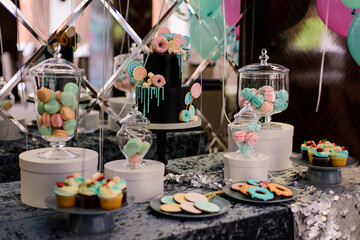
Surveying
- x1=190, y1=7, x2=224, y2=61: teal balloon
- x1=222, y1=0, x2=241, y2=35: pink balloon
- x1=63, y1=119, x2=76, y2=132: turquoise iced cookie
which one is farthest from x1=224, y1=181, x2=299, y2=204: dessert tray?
x1=222, y1=0, x2=241, y2=35: pink balloon

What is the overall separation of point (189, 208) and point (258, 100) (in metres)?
0.94

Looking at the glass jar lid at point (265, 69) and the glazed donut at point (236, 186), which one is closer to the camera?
the glazed donut at point (236, 186)

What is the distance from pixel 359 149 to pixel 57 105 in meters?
2.05

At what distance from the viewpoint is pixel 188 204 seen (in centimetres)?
175

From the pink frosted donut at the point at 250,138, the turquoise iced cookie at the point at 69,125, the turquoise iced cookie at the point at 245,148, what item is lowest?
the turquoise iced cookie at the point at 245,148

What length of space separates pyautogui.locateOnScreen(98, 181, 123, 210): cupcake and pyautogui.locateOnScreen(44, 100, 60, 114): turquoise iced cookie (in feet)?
1.40

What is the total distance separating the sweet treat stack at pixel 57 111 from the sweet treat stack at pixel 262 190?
76 centimetres

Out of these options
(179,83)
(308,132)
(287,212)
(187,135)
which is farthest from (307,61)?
(287,212)

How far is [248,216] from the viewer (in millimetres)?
1735

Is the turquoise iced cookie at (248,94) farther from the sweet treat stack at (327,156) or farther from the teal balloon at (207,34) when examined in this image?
the teal balloon at (207,34)

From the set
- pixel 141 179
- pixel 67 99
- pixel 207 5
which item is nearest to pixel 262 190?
pixel 141 179

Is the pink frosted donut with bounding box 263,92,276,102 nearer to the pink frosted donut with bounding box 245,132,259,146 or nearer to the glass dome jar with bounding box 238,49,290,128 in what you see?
the glass dome jar with bounding box 238,49,290,128

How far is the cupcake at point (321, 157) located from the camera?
2.17m

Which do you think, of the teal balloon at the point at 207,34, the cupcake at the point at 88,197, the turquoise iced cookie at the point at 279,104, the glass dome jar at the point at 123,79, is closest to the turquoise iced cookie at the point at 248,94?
the turquoise iced cookie at the point at 279,104
